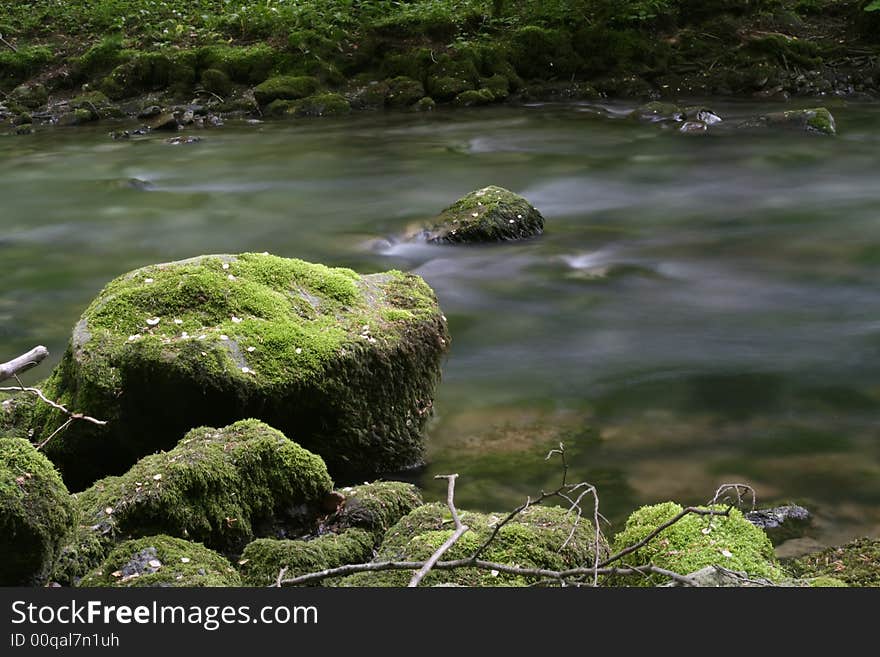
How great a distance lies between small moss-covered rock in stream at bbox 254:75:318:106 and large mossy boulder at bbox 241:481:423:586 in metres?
15.7

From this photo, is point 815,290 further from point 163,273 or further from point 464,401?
point 163,273

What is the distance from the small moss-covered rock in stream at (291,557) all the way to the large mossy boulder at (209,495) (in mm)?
410

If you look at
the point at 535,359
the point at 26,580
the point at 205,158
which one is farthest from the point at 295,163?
the point at 26,580

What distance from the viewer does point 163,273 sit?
5.60 meters

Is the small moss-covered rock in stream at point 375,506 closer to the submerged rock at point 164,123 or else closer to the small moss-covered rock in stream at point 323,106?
the submerged rock at point 164,123

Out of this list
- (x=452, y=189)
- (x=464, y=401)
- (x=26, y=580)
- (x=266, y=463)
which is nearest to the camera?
(x=26, y=580)

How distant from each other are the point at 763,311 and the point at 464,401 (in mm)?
3331

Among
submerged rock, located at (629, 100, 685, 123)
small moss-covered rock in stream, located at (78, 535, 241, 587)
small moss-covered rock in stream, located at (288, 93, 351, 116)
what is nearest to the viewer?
small moss-covered rock in stream, located at (78, 535, 241, 587)

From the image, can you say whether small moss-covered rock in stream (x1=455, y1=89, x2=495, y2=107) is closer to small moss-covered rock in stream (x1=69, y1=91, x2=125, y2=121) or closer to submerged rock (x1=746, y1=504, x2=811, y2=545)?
small moss-covered rock in stream (x1=69, y1=91, x2=125, y2=121)

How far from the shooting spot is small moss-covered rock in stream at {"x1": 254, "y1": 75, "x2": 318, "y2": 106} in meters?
19.2

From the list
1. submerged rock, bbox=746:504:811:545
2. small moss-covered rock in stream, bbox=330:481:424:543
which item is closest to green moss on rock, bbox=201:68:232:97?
small moss-covered rock in stream, bbox=330:481:424:543

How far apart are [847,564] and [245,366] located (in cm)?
305

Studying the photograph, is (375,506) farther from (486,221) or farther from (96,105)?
(96,105)

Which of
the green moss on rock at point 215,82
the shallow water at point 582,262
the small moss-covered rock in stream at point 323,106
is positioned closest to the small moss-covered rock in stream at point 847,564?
the shallow water at point 582,262
